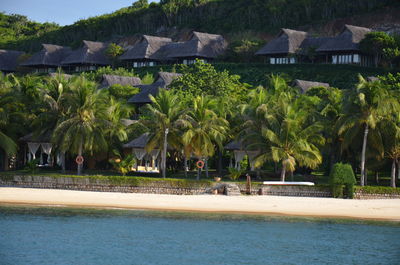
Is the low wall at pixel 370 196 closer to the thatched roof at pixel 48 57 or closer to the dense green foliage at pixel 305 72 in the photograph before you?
the dense green foliage at pixel 305 72

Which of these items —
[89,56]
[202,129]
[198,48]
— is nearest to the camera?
[202,129]

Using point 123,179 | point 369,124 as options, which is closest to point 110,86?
point 123,179

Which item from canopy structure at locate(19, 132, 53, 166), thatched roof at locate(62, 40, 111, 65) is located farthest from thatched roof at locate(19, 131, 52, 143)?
thatched roof at locate(62, 40, 111, 65)

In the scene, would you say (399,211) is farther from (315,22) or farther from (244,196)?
(315,22)

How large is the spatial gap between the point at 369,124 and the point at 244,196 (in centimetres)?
837

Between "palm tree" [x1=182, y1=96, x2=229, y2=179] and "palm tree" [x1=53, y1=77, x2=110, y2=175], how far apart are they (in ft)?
17.6

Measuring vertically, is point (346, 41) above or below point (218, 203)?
above

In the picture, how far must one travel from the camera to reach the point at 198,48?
86062 mm

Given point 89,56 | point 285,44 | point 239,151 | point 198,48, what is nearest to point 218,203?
point 239,151

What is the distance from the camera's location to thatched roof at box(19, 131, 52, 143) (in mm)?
48147

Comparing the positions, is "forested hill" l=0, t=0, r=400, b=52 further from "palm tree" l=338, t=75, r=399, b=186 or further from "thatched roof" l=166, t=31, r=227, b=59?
"palm tree" l=338, t=75, r=399, b=186

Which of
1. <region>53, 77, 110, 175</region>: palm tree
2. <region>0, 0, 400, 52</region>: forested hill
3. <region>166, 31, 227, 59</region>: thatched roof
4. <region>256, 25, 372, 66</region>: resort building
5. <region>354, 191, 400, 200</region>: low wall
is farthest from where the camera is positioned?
<region>0, 0, 400, 52</region>: forested hill

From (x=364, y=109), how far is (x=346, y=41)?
118 feet

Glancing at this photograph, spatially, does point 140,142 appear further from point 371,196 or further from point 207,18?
point 207,18
